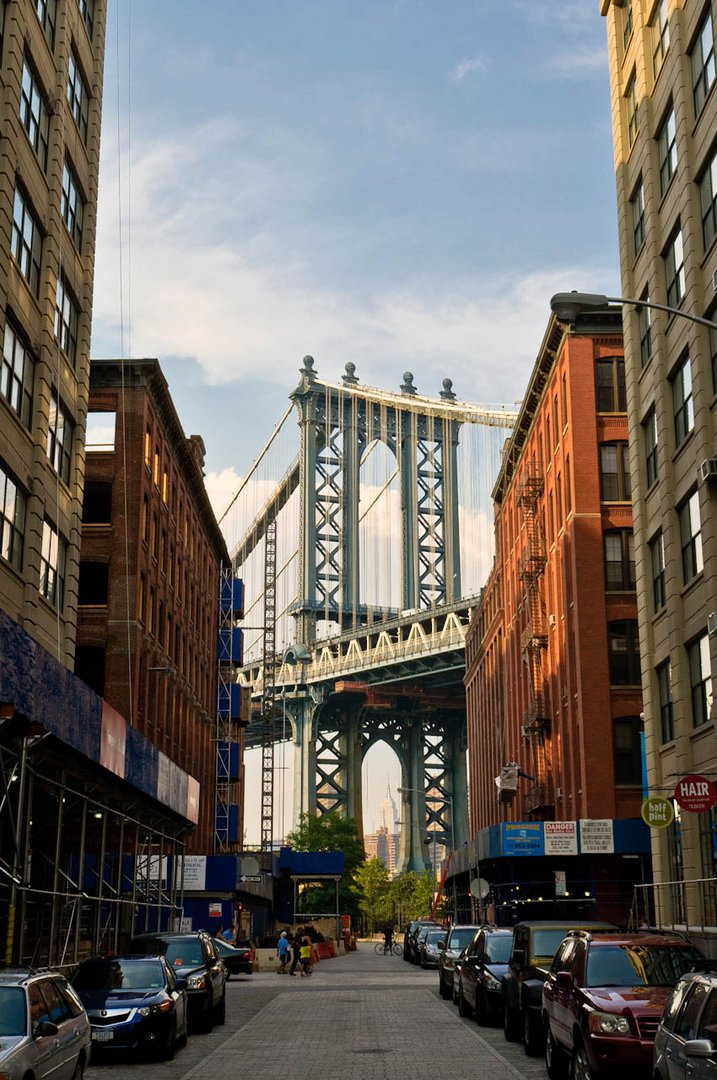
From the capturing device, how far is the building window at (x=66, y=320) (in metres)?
37.1

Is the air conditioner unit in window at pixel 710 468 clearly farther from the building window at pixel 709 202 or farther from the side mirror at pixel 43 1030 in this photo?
the side mirror at pixel 43 1030

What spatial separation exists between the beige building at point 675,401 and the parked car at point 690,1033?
1624cm

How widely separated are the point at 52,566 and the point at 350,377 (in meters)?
120

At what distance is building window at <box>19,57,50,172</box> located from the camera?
1316 inches

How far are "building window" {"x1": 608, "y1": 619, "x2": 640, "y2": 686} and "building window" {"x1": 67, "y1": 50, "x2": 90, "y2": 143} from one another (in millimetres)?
26772

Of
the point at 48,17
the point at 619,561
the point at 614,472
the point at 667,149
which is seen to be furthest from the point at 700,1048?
the point at 614,472

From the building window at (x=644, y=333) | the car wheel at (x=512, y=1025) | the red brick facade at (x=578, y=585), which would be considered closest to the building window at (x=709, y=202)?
the building window at (x=644, y=333)

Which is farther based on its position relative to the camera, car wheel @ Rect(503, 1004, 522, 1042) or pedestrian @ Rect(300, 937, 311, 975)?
pedestrian @ Rect(300, 937, 311, 975)

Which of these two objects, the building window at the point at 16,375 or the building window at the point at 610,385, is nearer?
the building window at the point at 16,375

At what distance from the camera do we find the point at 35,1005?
13.4 meters

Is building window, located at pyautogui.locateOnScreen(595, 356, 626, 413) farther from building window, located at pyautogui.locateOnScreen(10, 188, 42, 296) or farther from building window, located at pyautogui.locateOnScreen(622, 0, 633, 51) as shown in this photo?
building window, located at pyautogui.locateOnScreen(10, 188, 42, 296)

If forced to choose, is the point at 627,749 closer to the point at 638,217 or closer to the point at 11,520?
the point at 638,217

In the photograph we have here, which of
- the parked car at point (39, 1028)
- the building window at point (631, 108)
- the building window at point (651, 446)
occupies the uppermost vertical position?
the building window at point (631, 108)

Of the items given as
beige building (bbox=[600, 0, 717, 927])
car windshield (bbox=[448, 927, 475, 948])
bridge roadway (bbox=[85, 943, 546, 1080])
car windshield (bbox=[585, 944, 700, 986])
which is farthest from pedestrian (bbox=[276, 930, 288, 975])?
car windshield (bbox=[585, 944, 700, 986])
